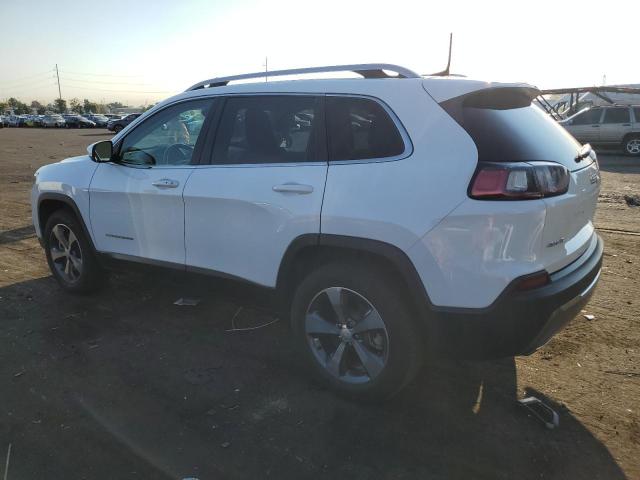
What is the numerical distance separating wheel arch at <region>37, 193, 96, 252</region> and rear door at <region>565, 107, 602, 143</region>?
17.2 meters

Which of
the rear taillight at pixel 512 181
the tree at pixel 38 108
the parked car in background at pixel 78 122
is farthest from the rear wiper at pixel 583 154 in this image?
the tree at pixel 38 108

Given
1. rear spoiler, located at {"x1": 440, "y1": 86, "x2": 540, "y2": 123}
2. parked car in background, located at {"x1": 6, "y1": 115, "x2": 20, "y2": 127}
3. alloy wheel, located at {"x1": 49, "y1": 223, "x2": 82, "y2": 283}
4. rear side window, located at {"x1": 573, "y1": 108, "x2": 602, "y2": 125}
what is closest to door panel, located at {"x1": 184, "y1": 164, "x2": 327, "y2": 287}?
rear spoiler, located at {"x1": 440, "y1": 86, "x2": 540, "y2": 123}

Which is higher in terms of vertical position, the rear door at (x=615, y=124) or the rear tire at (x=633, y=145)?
the rear door at (x=615, y=124)

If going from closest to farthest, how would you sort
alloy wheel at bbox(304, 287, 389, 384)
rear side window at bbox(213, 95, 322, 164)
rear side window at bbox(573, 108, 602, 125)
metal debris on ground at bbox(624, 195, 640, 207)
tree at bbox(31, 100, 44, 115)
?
alloy wheel at bbox(304, 287, 389, 384), rear side window at bbox(213, 95, 322, 164), metal debris on ground at bbox(624, 195, 640, 207), rear side window at bbox(573, 108, 602, 125), tree at bbox(31, 100, 44, 115)

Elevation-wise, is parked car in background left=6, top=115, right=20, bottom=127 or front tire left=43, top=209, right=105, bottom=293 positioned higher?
front tire left=43, top=209, right=105, bottom=293

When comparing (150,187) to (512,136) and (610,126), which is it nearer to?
(512,136)

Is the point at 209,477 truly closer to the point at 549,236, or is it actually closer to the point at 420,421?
the point at 420,421

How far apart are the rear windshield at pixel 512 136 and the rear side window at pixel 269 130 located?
3.07 ft

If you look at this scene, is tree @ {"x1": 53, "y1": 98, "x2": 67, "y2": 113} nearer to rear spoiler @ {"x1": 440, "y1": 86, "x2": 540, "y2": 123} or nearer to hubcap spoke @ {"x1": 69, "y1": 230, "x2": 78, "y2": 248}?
hubcap spoke @ {"x1": 69, "y1": 230, "x2": 78, "y2": 248}

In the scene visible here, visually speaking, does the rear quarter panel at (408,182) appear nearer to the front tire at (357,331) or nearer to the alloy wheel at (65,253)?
the front tire at (357,331)

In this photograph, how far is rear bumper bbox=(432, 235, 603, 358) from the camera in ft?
8.11

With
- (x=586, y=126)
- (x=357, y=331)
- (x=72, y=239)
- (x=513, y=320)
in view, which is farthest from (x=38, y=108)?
(x=513, y=320)

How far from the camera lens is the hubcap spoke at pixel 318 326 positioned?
3104 millimetres

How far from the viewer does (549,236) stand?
8.27ft
